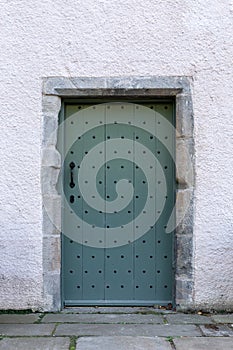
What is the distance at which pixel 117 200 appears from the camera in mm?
4359

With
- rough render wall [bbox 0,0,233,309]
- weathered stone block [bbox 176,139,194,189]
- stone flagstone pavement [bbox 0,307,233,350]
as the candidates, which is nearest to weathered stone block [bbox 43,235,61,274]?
rough render wall [bbox 0,0,233,309]

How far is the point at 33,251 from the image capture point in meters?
4.13

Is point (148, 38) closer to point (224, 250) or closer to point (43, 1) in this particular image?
point (43, 1)

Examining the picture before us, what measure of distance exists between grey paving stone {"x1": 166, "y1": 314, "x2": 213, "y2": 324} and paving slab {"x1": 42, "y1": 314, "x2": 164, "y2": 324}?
87 millimetres

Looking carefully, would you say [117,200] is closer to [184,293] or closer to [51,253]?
[51,253]

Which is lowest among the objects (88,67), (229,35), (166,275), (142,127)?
(166,275)

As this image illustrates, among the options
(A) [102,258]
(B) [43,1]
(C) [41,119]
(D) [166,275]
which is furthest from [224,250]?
(B) [43,1]

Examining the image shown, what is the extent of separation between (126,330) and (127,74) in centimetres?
209

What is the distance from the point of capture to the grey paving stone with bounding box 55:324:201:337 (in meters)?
3.53

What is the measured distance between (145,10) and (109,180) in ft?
4.94

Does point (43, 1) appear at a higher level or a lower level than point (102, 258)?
higher

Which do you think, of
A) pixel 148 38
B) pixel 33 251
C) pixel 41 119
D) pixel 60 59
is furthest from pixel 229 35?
pixel 33 251

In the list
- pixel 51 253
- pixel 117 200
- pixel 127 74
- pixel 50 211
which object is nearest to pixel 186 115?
pixel 127 74

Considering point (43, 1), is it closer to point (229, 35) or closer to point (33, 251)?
point (229, 35)
